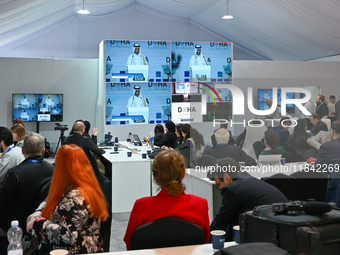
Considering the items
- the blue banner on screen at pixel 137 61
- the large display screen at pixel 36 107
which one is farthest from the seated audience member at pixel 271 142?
the large display screen at pixel 36 107

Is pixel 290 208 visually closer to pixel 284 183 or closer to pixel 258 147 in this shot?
pixel 284 183

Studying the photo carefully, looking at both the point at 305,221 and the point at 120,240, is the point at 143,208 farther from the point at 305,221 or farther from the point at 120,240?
the point at 120,240

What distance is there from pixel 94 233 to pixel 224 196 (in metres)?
0.99

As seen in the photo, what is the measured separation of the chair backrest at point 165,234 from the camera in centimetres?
196

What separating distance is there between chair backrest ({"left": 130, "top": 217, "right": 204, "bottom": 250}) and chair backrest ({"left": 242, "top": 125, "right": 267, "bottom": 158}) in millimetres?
3204

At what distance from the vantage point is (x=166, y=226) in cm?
198

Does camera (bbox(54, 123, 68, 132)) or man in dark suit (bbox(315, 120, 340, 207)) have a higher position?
camera (bbox(54, 123, 68, 132))

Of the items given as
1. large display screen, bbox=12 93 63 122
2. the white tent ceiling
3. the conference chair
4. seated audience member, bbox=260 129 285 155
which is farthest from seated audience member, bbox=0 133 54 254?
large display screen, bbox=12 93 63 122

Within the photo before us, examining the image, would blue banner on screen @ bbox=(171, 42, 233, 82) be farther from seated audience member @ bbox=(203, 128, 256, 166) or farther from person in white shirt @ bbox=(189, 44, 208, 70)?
seated audience member @ bbox=(203, 128, 256, 166)

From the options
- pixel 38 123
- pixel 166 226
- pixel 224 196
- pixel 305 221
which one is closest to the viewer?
pixel 305 221

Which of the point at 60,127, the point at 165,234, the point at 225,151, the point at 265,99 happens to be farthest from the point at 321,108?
the point at 60,127

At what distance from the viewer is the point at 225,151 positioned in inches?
172

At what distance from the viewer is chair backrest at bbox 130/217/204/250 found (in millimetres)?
1957

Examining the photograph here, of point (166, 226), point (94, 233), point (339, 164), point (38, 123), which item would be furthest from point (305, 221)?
point (38, 123)
